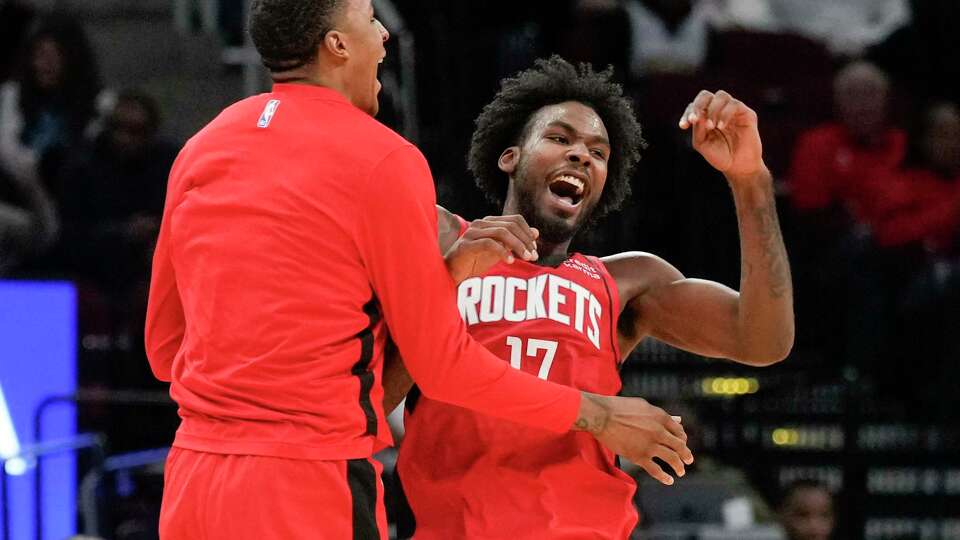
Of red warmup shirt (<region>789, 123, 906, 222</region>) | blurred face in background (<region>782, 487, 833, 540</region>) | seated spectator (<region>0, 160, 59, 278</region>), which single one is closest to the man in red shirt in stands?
blurred face in background (<region>782, 487, 833, 540</region>)

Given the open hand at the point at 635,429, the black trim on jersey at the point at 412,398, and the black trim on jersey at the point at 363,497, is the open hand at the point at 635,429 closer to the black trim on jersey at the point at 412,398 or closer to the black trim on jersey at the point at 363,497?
the black trim on jersey at the point at 363,497

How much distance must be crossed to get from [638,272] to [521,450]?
0.64 m

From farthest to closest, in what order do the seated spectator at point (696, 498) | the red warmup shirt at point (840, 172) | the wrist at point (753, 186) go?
1. the red warmup shirt at point (840, 172)
2. the seated spectator at point (696, 498)
3. the wrist at point (753, 186)

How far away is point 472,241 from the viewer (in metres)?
3.10

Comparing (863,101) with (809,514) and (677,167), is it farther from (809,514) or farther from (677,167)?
(809,514)

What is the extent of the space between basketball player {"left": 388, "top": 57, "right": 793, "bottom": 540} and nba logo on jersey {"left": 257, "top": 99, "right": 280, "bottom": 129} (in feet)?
2.29

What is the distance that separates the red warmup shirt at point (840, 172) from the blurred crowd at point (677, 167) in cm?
1

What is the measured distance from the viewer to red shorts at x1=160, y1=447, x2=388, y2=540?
2.91 m

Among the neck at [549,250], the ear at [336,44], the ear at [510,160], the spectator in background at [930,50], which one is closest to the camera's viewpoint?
the ear at [336,44]

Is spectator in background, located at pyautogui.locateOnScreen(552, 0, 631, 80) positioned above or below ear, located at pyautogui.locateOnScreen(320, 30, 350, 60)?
above

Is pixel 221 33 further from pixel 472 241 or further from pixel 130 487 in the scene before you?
pixel 472 241

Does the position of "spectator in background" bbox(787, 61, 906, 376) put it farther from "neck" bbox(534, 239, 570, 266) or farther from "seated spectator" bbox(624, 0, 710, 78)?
"neck" bbox(534, 239, 570, 266)

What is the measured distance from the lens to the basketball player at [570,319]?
3598 mm

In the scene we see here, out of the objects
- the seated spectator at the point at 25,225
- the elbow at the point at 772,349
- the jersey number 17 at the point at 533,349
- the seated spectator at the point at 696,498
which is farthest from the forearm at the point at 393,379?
the seated spectator at the point at 25,225
